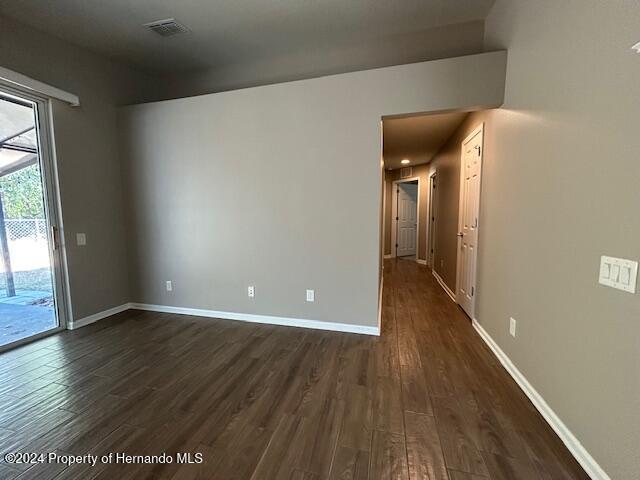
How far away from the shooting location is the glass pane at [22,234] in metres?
2.62

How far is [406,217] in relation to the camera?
7754mm

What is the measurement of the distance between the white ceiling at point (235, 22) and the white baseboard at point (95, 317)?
3.08 meters

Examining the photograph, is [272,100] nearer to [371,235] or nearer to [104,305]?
[371,235]

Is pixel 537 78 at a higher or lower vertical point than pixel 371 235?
higher

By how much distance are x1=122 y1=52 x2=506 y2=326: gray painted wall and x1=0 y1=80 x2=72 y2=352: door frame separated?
73cm

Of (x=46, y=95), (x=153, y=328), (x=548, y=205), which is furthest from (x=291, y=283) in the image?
(x=46, y=95)

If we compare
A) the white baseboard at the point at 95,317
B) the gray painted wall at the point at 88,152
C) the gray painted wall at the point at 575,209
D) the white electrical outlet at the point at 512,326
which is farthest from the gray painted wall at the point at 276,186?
the white electrical outlet at the point at 512,326

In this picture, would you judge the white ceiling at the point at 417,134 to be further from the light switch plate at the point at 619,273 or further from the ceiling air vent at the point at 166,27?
the ceiling air vent at the point at 166,27

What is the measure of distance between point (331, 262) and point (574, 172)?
6.57 feet

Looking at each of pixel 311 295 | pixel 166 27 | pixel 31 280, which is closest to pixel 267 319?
pixel 311 295

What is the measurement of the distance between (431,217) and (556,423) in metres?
4.91

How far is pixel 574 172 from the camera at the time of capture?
149cm

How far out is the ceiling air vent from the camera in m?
2.72

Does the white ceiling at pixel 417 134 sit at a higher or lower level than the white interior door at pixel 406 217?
higher
